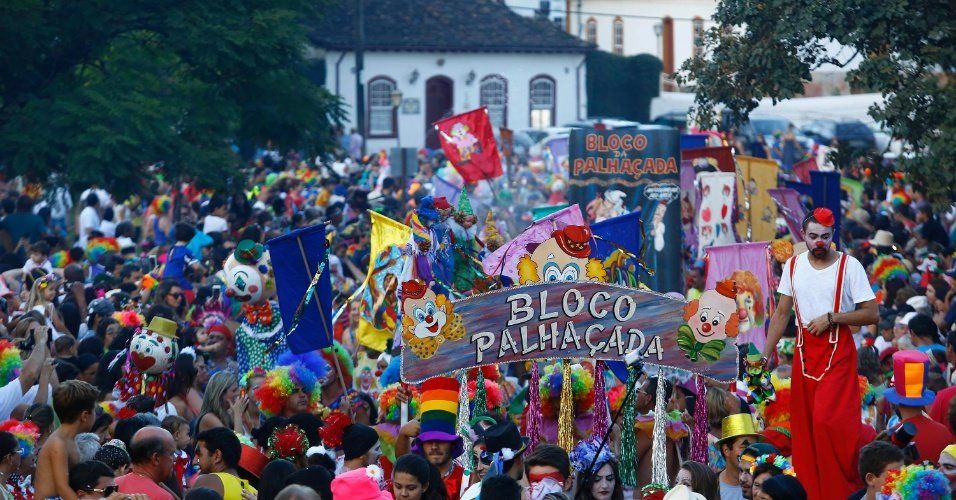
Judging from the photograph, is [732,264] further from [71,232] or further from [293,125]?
[71,232]

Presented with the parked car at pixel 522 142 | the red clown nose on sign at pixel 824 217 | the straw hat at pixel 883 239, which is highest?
the red clown nose on sign at pixel 824 217

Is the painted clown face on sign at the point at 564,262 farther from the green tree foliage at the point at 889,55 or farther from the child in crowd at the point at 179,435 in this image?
the green tree foliage at the point at 889,55

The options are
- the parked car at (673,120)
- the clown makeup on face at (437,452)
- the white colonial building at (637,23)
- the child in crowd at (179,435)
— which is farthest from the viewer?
the white colonial building at (637,23)

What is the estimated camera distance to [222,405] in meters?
9.82

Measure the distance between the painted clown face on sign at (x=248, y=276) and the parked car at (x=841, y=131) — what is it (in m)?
29.7

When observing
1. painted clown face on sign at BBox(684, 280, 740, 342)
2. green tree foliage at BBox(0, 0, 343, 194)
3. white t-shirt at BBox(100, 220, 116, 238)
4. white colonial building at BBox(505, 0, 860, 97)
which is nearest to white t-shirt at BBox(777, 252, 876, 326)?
painted clown face on sign at BBox(684, 280, 740, 342)

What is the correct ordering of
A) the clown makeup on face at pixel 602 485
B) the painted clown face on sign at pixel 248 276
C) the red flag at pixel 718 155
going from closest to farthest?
1. the clown makeup on face at pixel 602 485
2. the painted clown face on sign at pixel 248 276
3. the red flag at pixel 718 155

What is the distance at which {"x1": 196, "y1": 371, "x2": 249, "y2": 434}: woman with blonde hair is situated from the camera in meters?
9.73

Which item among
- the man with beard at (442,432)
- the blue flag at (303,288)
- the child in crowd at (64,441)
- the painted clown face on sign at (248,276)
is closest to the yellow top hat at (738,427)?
the man with beard at (442,432)

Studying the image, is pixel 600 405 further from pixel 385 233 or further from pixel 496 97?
pixel 496 97

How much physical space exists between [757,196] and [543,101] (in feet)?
113

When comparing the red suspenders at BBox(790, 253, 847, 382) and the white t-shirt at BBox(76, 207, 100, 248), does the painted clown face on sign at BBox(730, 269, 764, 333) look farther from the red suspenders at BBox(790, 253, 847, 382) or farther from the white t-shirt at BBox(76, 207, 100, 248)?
the white t-shirt at BBox(76, 207, 100, 248)

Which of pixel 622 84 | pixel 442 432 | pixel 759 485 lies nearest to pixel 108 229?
pixel 442 432

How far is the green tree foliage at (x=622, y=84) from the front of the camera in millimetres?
54094
